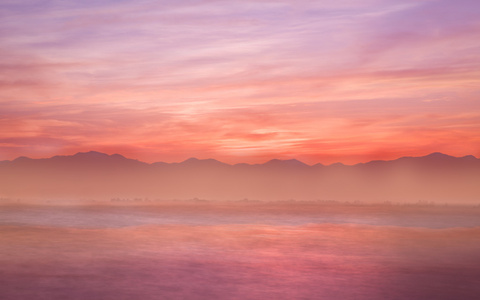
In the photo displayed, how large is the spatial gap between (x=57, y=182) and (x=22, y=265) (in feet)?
555

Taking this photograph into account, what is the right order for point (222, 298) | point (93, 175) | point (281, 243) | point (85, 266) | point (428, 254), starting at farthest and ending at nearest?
point (93, 175) → point (281, 243) → point (428, 254) → point (85, 266) → point (222, 298)

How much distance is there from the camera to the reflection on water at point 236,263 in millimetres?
14453

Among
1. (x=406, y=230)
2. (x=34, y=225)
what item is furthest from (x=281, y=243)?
(x=34, y=225)

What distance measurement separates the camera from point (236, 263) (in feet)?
62.1

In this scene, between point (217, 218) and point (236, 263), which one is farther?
point (217, 218)

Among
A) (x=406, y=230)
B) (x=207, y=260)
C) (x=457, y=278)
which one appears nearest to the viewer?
(x=457, y=278)

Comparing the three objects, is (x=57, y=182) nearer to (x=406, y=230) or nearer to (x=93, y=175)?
(x=93, y=175)

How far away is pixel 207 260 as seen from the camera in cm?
1948

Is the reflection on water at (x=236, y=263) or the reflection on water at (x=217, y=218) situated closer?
the reflection on water at (x=236, y=263)

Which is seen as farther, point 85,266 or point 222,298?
point 85,266

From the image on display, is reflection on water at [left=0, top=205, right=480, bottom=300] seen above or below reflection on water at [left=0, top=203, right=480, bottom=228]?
below

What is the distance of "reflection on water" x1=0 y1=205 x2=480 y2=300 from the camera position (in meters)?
14.5

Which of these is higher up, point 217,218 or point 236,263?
point 217,218

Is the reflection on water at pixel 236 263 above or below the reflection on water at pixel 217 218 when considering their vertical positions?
below
